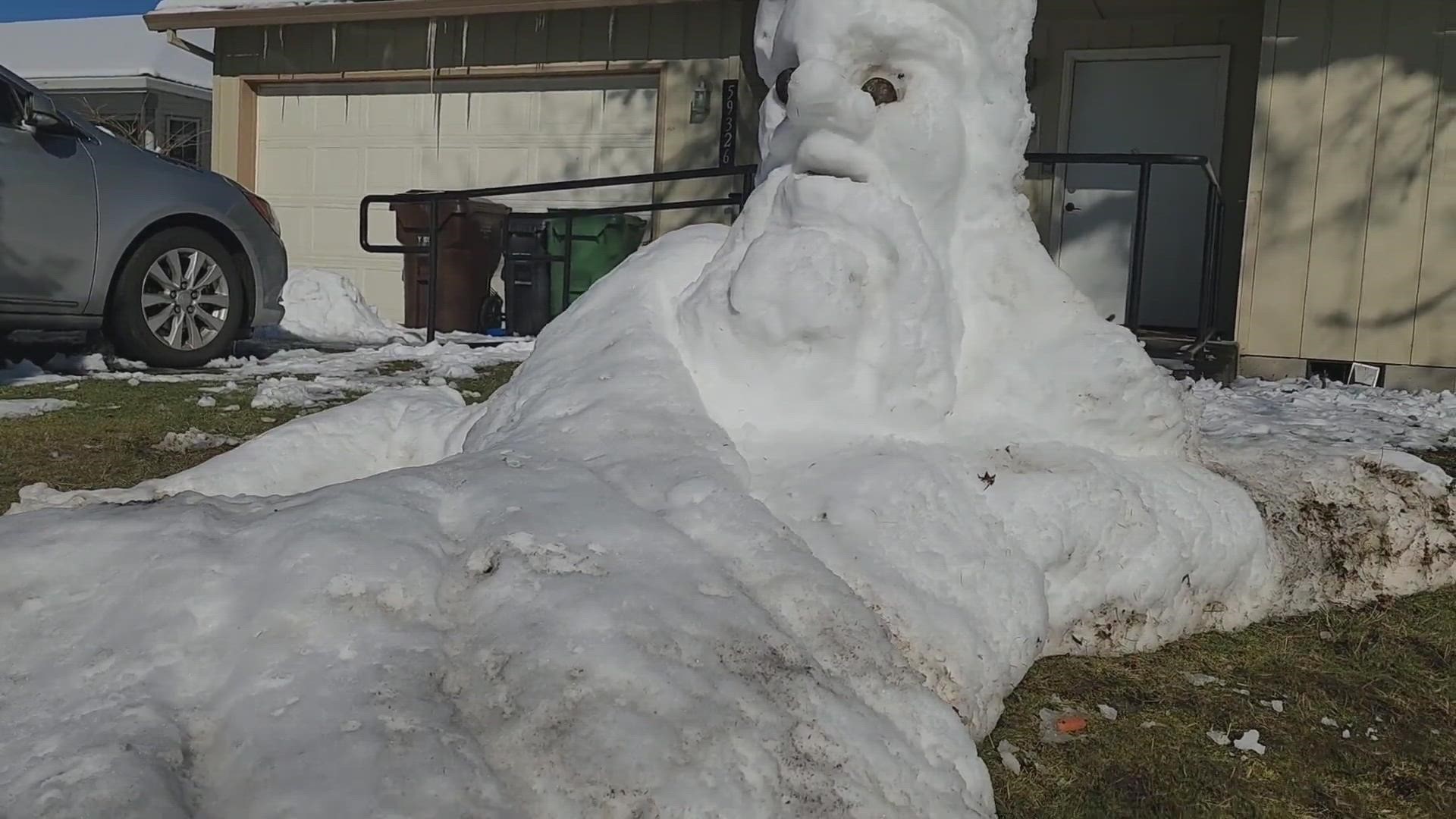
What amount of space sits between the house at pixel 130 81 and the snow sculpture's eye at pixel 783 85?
16.7 meters

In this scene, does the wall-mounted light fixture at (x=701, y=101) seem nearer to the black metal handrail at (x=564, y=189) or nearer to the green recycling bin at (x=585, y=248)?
the black metal handrail at (x=564, y=189)

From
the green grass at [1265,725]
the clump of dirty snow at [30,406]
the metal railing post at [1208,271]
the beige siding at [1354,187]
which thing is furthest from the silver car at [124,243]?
the beige siding at [1354,187]

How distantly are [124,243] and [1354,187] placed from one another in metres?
7.12

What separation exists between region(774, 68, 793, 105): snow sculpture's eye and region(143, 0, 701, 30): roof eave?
670 cm

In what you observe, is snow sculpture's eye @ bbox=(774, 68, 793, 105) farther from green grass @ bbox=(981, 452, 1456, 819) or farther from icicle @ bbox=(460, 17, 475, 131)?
icicle @ bbox=(460, 17, 475, 131)

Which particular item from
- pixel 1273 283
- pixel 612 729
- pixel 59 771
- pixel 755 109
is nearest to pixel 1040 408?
pixel 612 729

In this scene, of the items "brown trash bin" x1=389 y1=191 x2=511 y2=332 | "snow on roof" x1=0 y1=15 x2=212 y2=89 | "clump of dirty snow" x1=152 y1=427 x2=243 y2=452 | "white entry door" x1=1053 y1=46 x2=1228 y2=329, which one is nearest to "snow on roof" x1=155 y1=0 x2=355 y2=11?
"brown trash bin" x1=389 y1=191 x2=511 y2=332

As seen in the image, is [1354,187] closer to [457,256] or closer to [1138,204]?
[1138,204]

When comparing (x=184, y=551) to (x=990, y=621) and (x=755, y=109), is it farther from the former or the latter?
(x=755, y=109)

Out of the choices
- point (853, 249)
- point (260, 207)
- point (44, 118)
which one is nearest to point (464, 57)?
point (260, 207)

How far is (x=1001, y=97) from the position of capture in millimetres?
2539

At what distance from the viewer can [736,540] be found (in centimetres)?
178

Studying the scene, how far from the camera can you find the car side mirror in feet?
17.5

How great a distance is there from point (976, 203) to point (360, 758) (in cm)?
187
